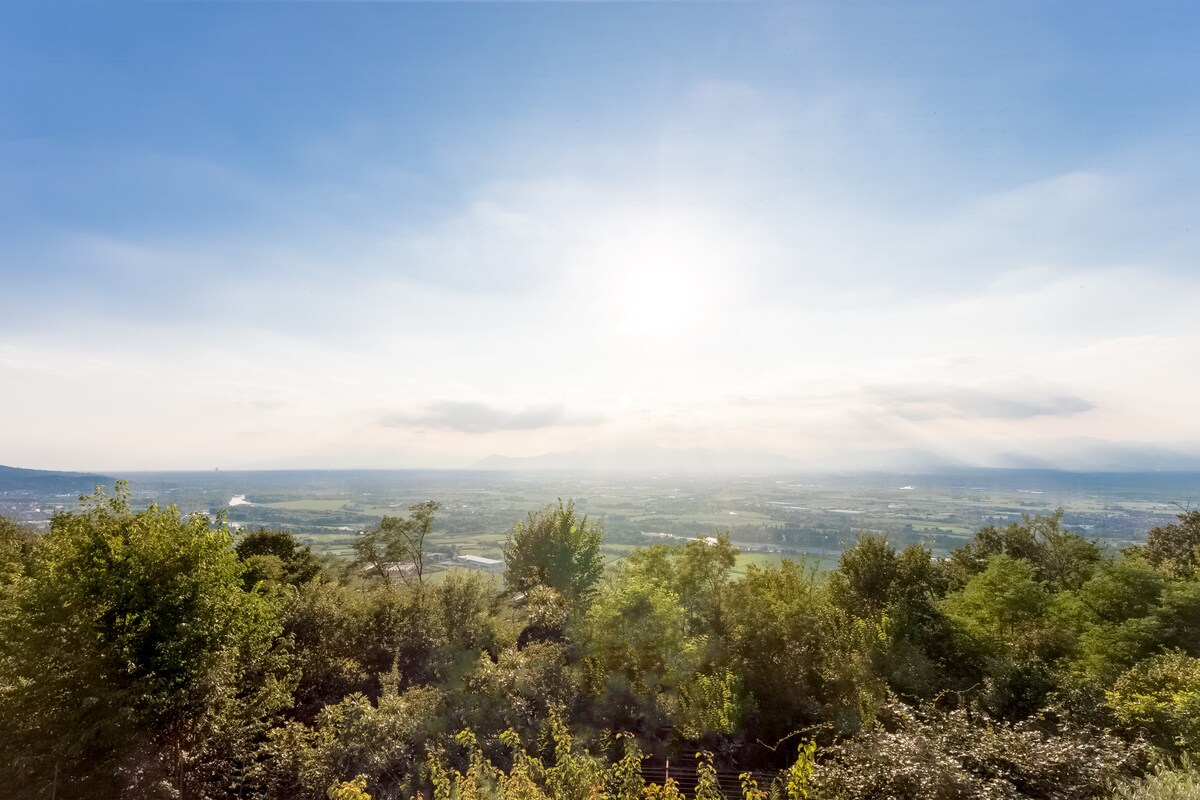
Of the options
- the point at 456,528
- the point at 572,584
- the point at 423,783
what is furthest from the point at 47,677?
the point at 456,528

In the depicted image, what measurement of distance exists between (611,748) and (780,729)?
282 inches

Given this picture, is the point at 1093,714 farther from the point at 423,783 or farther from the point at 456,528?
the point at 456,528

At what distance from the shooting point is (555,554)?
120 feet

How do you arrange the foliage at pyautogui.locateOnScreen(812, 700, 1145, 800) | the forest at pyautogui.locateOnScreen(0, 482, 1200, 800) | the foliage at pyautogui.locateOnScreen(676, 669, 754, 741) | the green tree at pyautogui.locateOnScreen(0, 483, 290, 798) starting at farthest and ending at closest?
1. the foliage at pyautogui.locateOnScreen(676, 669, 754, 741)
2. the green tree at pyautogui.locateOnScreen(0, 483, 290, 798)
3. the forest at pyautogui.locateOnScreen(0, 482, 1200, 800)
4. the foliage at pyautogui.locateOnScreen(812, 700, 1145, 800)

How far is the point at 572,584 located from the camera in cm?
3672

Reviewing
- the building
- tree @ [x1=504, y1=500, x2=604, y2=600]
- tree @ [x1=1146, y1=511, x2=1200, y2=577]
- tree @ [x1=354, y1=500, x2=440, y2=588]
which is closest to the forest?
tree @ [x1=504, y1=500, x2=604, y2=600]

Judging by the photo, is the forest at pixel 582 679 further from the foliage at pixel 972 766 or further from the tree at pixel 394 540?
the tree at pixel 394 540

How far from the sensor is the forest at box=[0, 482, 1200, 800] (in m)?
12.7

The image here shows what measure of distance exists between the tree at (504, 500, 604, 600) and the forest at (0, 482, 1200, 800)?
249 inches

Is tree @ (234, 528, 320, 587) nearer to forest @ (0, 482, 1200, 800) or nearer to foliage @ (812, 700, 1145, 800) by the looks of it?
forest @ (0, 482, 1200, 800)

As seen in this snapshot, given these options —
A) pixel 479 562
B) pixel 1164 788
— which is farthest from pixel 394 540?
pixel 479 562

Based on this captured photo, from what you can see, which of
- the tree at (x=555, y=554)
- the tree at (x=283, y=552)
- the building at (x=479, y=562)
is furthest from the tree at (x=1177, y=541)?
the building at (x=479, y=562)

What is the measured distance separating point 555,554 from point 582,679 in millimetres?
16584

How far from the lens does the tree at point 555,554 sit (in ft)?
120
